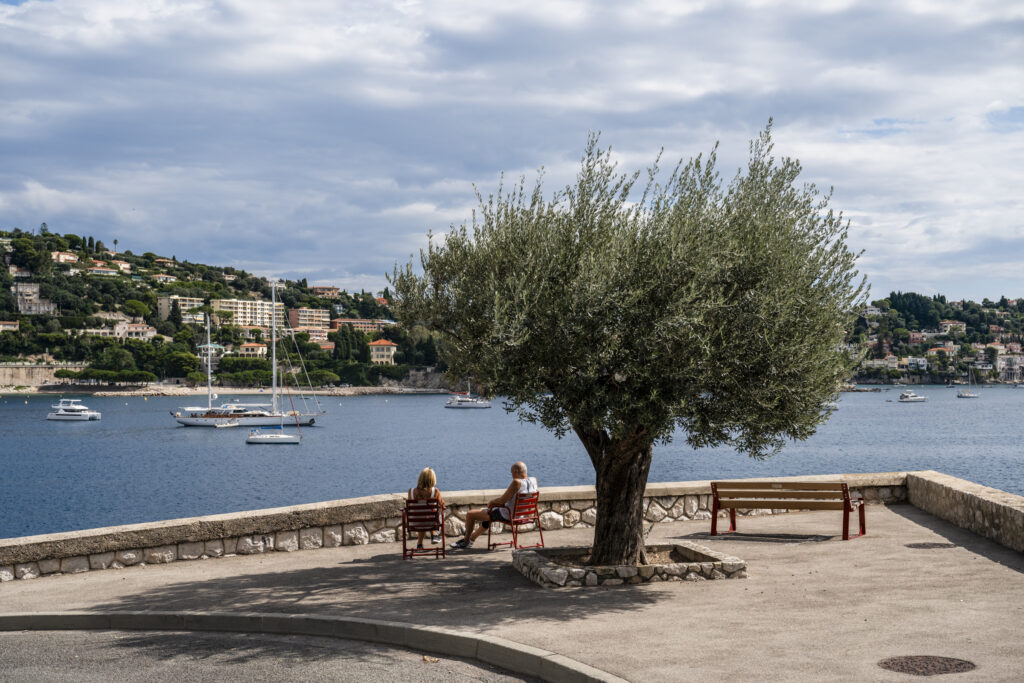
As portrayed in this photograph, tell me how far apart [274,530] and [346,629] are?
4229 mm

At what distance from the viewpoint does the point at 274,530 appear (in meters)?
12.2

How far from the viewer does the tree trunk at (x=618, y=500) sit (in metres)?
10.4

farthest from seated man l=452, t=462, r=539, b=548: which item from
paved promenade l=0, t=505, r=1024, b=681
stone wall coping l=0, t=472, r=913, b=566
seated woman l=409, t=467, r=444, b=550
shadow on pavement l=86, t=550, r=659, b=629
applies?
stone wall coping l=0, t=472, r=913, b=566

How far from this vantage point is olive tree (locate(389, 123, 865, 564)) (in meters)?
8.99

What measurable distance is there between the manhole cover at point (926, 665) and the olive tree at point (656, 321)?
9.50 ft

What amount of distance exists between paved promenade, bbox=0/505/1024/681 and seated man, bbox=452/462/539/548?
0.40 meters

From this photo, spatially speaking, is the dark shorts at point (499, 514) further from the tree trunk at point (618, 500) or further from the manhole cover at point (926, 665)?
the manhole cover at point (926, 665)

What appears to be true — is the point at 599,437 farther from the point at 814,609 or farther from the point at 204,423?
the point at 204,423

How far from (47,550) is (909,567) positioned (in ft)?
33.1

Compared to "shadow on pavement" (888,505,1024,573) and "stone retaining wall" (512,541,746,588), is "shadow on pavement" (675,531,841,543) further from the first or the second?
"stone retaining wall" (512,541,746,588)

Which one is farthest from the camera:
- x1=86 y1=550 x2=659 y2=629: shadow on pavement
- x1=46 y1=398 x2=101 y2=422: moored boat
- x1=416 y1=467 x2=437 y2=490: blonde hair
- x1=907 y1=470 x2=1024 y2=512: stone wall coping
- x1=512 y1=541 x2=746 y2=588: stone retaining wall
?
x1=46 y1=398 x2=101 y2=422: moored boat

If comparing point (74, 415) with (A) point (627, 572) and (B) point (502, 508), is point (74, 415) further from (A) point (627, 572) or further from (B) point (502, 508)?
(A) point (627, 572)

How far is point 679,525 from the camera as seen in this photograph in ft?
44.9

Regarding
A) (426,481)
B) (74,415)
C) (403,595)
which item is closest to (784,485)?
(426,481)
